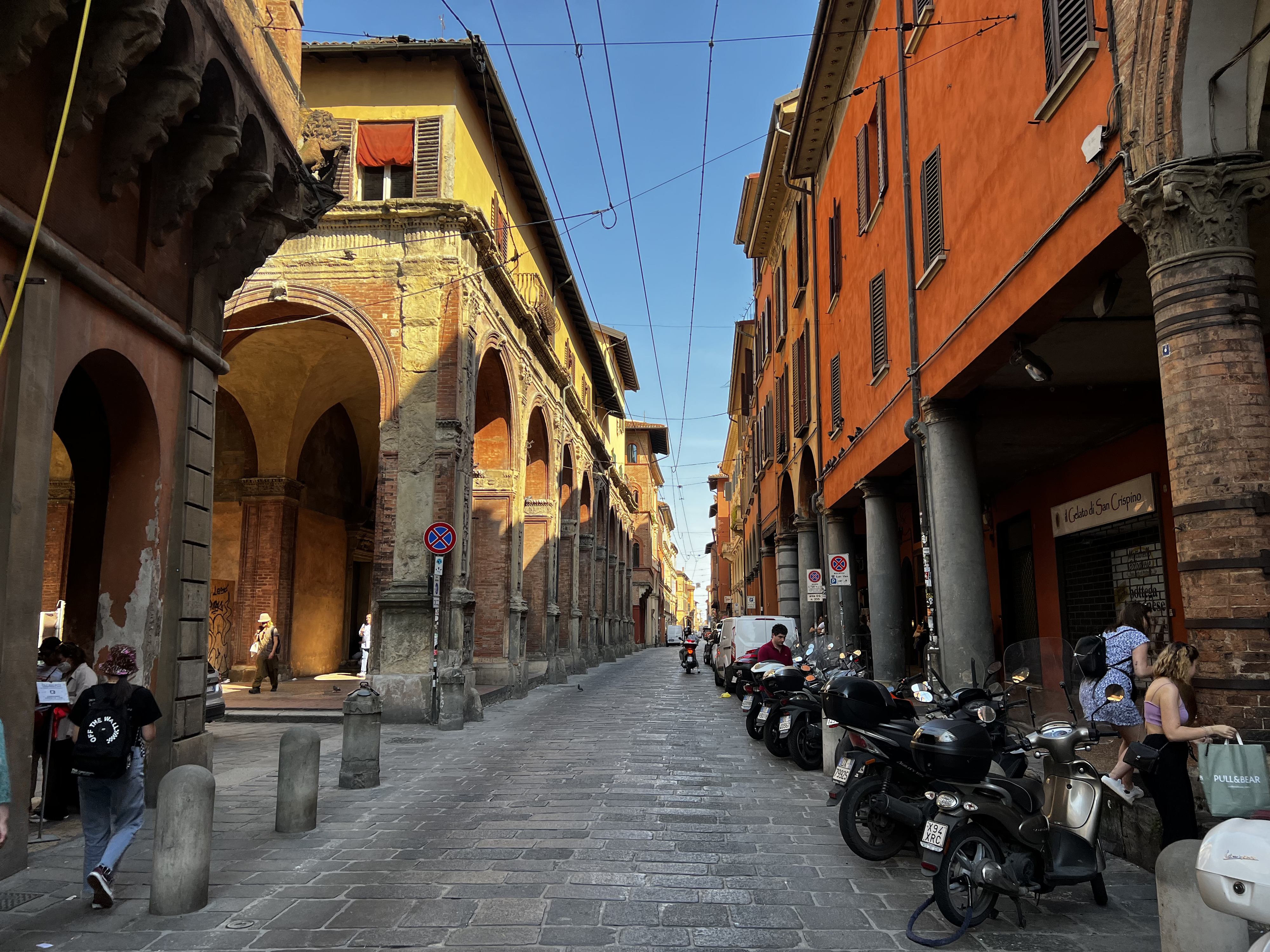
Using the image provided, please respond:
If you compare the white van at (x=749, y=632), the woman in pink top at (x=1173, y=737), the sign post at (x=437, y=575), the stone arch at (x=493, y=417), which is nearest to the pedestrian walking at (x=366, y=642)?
the sign post at (x=437, y=575)

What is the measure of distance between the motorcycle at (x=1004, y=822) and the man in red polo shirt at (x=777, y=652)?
23.6 ft

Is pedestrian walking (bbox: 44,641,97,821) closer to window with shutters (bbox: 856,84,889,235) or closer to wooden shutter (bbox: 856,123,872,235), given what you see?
window with shutters (bbox: 856,84,889,235)

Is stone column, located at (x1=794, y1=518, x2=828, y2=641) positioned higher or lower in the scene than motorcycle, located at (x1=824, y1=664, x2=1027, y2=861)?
higher

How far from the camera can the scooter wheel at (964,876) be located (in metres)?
4.73

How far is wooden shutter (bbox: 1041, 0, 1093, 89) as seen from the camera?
7246 mm

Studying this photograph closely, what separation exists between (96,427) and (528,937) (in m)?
6.89

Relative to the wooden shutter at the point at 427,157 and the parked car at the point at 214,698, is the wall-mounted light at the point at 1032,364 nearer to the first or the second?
the wooden shutter at the point at 427,157

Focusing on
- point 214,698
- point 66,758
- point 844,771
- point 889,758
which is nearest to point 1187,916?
point 889,758

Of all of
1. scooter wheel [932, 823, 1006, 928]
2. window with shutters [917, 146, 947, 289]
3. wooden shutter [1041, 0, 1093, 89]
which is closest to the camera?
scooter wheel [932, 823, 1006, 928]

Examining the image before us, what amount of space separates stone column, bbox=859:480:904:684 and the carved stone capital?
36.4ft

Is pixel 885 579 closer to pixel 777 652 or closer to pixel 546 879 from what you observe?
pixel 777 652

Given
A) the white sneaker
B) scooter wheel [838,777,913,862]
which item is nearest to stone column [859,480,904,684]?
the white sneaker

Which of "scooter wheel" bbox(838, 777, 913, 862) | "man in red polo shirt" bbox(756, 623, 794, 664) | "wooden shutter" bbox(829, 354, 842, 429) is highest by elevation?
"wooden shutter" bbox(829, 354, 842, 429)

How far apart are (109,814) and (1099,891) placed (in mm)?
5660
